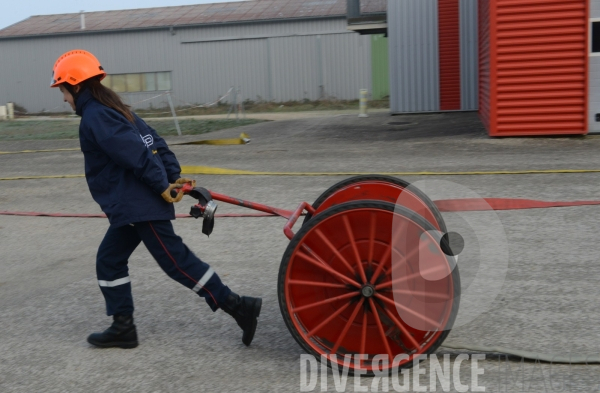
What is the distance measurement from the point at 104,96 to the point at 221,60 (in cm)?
3621

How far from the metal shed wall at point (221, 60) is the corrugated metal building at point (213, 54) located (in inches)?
2.0

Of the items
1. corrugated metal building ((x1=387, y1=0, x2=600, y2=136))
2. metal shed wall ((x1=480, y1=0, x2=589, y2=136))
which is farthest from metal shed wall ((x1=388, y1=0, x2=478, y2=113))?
metal shed wall ((x1=480, y1=0, x2=589, y2=136))

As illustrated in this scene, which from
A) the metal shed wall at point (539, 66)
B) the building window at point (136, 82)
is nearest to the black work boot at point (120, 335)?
the metal shed wall at point (539, 66)

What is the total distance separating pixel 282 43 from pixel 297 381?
3635 centimetres

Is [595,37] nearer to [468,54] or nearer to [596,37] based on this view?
[596,37]

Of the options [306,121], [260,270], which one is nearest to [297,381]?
[260,270]

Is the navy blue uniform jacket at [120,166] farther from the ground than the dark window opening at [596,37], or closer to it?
closer to it

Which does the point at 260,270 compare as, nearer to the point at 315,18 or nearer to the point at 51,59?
the point at 315,18

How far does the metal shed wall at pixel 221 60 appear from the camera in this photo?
38.8 metres

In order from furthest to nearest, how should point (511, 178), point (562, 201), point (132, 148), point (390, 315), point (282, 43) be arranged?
point (282, 43)
point (511, 178)
point (562, 201)
point (132, 148)
point (390, 315)

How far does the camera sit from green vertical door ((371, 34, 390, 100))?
3784cm

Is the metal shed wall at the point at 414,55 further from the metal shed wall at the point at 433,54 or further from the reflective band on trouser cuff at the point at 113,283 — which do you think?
the reflective band on trouser cuff at the point at 113,283

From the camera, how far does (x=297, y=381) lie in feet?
13.0

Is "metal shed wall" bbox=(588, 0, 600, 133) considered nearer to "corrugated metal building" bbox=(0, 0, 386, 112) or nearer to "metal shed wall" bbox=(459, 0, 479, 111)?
"metal shed wall" bbox=(459, 0, 479, 111)
